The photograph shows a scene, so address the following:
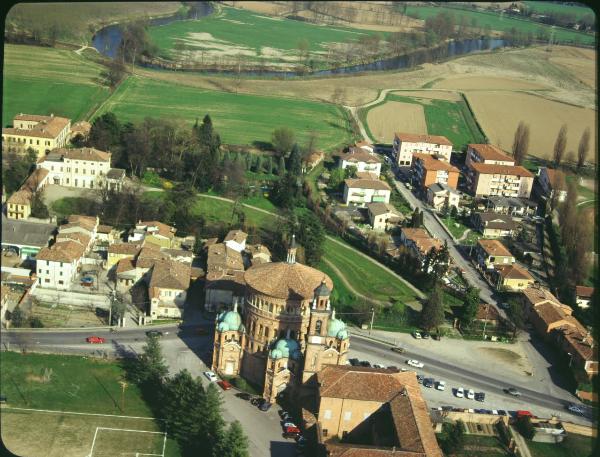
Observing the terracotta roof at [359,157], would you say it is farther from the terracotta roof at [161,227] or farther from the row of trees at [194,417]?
the row of trees at [194,417]

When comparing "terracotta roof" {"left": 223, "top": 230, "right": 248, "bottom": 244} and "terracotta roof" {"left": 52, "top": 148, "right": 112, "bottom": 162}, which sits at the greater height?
"terracotta roof" {"left": 52, "top": 148, "right": 112, "bottom": 162}

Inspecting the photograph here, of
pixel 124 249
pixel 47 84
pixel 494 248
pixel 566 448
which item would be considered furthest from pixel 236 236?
pixel 47 84

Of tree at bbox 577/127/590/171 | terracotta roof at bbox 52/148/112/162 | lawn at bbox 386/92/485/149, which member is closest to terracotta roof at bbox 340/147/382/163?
lawn at bbox 386/92/485/149

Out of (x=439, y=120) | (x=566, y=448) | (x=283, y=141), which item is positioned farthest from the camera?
(x=439, y=120)

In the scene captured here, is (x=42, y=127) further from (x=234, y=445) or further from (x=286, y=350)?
(x=234, y=445)

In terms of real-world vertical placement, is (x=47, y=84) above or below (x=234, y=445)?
above

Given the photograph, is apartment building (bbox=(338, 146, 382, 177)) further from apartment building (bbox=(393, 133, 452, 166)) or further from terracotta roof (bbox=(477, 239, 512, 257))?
terracotta roof (bbox=(477, 239, 512, 257))
